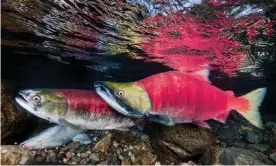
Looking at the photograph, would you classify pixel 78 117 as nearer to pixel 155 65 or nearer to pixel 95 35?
pixel 95 35

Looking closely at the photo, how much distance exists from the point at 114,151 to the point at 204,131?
1.33 meters

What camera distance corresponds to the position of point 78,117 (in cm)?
309

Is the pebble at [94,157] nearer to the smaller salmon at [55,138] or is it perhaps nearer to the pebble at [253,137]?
the smaller salmon at [55,138]

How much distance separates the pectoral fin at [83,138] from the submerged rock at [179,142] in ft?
3.01

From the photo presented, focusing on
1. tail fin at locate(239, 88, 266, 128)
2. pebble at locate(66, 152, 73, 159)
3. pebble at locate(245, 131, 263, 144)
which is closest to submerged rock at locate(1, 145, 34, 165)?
pebble at locate(66, 152, 73, 159)

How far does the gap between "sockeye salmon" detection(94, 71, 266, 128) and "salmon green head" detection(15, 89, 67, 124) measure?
0.62 m

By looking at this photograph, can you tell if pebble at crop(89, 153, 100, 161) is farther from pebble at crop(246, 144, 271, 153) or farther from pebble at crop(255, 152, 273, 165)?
pebble at crop(246, 144, 271, 153)

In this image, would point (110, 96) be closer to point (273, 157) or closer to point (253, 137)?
point (273, 157)

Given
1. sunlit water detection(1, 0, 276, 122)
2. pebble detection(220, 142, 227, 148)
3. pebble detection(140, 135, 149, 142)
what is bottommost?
pebble detection(220, 142, 227, 148)

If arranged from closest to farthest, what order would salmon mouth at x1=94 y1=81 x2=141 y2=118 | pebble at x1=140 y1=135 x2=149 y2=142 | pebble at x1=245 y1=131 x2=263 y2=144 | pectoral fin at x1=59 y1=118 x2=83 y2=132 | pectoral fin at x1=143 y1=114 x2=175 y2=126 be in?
salmon mouth at x1=94 y1=81 x2=141 y2=118, pectoral fin at x1=143 y1=114 x2=175 y2=126, pectoral fin at x1=59 y1=118 x2=83 y2=132, pebble at x1=140 y1=135 x2=149 y2=142, pebble at x1=245 y1=131 x2=263 y2=144

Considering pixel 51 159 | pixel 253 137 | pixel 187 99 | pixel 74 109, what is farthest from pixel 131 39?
pixel 253 137

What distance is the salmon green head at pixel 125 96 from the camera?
2.64m

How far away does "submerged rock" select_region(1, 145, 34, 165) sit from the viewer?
3.03m

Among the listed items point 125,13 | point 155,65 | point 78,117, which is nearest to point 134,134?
point 78,117
